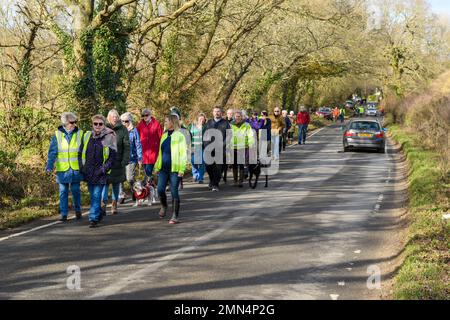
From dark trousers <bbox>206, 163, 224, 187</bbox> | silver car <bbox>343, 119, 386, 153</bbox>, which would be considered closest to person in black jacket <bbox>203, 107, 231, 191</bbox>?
dark trousers <bbox>206, 163, 224, 187</bbox>

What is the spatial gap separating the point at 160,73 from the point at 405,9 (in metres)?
50.3

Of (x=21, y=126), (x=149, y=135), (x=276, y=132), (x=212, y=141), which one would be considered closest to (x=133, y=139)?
(x=149, y=135)

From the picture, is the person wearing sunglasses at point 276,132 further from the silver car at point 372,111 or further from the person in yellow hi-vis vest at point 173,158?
the silver car at point 372,111

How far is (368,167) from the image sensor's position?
22234 millimetres

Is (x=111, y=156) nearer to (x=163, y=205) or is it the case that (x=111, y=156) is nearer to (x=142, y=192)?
(x=163, y=205)

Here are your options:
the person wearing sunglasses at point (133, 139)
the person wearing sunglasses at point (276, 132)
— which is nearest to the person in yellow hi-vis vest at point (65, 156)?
the person wearing sunglasses at point (133, 139)

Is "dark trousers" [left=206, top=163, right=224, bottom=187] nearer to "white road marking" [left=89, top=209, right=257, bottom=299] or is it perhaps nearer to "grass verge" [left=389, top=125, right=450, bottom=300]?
"grass verge" [left=389, top=125, right=450, bottom=300]

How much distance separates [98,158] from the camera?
11070mm

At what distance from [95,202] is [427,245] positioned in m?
5.29

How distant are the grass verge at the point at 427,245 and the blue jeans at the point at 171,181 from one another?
389cm

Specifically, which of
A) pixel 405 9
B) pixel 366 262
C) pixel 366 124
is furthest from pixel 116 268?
pixel 405 9

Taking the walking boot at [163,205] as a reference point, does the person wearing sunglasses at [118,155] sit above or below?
above

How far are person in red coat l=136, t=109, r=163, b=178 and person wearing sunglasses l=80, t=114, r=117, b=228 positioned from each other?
1.94 m

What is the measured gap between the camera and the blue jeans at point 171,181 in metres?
11.2
